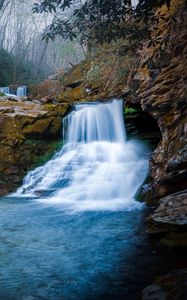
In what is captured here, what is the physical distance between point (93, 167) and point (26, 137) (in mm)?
3176

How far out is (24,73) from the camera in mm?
31672

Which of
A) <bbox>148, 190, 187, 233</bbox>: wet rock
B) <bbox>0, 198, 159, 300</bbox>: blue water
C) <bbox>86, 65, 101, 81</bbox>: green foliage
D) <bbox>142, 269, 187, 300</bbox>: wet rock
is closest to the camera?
<bbox>142, 269, 187, 300</bbox>: wet rock

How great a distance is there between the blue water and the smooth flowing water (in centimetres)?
1

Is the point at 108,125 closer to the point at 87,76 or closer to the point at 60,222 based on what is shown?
the point at 87,76

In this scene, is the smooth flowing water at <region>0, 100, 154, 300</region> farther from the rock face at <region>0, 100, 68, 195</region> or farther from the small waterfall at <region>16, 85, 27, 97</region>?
the small waterfall at <region>16, 85, 27, 97</region>

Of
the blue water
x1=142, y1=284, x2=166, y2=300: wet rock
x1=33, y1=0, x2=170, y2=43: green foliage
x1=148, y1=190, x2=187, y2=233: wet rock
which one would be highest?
x1=33, y1=0, x2=170, y2=43: green foliage

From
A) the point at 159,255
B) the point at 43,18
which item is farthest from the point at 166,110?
the point at 43,18

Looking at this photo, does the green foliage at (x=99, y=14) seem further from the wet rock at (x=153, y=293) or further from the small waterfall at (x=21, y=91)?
the small waterfall at (x=21, y=91)

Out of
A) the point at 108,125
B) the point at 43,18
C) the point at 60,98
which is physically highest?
the point at 43,18

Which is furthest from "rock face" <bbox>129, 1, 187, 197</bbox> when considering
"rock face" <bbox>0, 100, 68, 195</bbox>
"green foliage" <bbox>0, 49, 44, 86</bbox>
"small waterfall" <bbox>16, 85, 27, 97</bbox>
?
"green foliage" <bbox>0, 49, 44, 86</bbox>

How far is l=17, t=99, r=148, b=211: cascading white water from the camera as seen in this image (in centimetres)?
1006

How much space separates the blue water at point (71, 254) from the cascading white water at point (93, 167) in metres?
1.26

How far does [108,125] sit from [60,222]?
21.1 ft

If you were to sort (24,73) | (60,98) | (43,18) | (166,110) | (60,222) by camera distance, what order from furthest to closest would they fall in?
(43,18) → (24,73) → (60,98) → (166,110) → (60,222)
